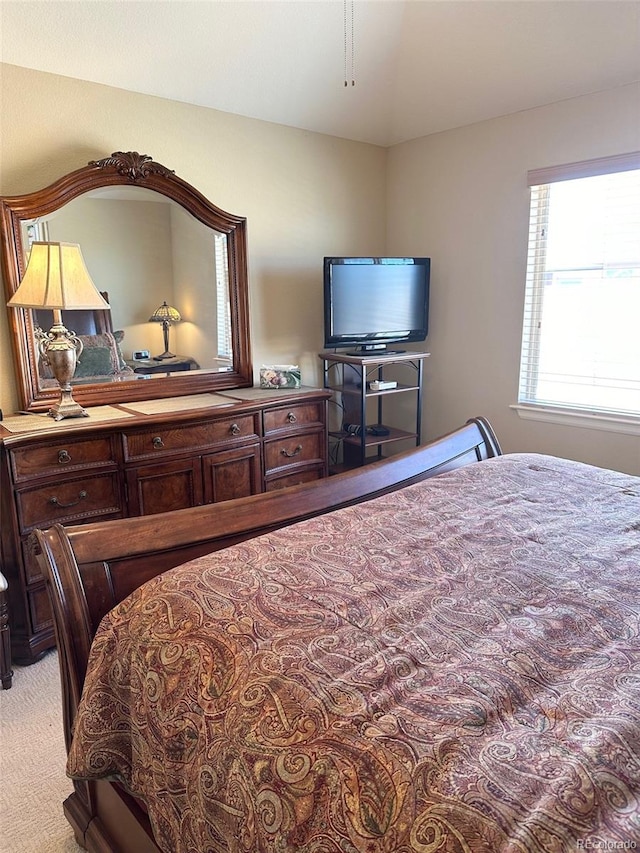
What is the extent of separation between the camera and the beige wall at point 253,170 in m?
2.76

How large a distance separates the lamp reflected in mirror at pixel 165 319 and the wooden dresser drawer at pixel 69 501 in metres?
0.92

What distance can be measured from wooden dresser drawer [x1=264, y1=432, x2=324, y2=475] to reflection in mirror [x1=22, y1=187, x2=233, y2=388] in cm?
64

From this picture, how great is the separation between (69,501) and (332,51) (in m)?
2.81

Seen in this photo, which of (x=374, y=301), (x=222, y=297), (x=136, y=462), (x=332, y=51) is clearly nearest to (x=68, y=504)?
Result: (x=136, y=462)

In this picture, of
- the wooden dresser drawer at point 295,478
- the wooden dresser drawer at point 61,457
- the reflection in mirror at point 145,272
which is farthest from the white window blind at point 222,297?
the wooden dresser drawer at point 61,457

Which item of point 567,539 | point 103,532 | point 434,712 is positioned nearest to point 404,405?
point 567,539

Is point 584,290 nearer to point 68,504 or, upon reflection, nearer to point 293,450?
point 293,450

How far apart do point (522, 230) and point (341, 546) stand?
2892 millimetres

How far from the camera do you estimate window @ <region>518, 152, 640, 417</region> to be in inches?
127

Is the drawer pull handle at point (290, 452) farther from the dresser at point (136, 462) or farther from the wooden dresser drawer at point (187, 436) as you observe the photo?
the wooden dresser drawer at point (187, 436)

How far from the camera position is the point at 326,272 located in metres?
3.65

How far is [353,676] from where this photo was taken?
960 millimetres

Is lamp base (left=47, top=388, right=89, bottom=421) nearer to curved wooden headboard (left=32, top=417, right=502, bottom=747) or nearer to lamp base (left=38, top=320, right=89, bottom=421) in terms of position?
lamp base (left=38, top=320, right=89, bottom=421)

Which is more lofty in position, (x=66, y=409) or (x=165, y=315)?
(x=165, y=315)
